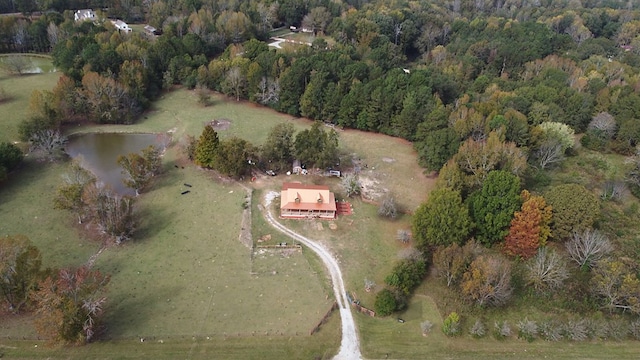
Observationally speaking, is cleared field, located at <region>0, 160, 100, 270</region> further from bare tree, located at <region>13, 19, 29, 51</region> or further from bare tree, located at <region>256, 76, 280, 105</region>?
bare tree, located at <region>13, 19, 29, 51</region>

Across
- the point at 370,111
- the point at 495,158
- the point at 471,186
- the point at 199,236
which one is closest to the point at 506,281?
the point at 471,186

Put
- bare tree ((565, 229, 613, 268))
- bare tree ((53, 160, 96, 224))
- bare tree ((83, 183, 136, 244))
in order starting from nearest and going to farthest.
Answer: bare tree ((565, 229, 613, 268)) < bare tree ((83, 183, 136, 244)) < bare tree ((53, 160, 96, 224))

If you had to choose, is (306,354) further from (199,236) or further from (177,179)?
(177,179)

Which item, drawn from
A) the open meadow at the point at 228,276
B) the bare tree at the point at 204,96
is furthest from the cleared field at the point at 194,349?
the bare tree at the point at 204,96

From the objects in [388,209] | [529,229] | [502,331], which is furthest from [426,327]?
[388,209]

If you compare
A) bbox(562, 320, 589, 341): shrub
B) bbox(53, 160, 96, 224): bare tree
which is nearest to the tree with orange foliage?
bbox(562, 320, 589, 341): shrub

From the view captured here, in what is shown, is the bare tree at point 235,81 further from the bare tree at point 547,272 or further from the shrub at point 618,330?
the shrub at point 618,330

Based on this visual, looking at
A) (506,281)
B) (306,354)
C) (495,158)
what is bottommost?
(306,354)
